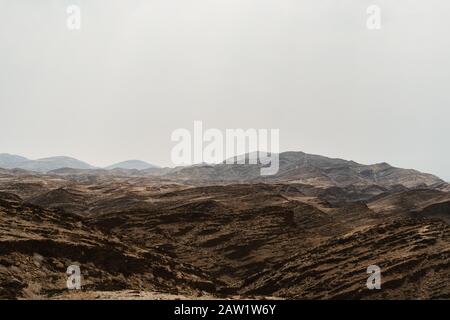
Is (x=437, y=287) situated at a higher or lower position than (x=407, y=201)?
higher

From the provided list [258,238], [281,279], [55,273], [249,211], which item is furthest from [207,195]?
[55,273]

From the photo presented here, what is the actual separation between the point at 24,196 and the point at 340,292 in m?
66.3

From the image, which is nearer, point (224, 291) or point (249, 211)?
point (224, 291)

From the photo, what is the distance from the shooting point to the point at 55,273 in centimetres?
2059

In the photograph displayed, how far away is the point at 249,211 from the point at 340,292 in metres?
21.6

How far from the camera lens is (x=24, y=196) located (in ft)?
260

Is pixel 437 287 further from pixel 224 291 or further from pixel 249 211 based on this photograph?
pixel 249 211

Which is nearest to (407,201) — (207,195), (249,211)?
(207,195)

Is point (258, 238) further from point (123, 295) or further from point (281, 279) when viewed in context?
point (123, 295)

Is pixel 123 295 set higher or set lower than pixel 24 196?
higher
